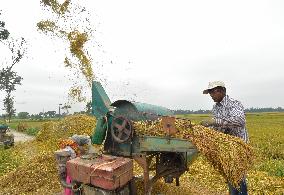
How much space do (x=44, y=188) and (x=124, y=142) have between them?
148 inches

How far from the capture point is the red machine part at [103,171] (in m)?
5.27

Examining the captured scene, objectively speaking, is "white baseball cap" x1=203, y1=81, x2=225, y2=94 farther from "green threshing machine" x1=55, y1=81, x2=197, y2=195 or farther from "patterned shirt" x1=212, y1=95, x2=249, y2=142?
"green threshing machine" x1=55, y1=81, x2=197, y2=195

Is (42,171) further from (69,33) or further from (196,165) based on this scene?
(196,165)

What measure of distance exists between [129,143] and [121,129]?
0.85ft

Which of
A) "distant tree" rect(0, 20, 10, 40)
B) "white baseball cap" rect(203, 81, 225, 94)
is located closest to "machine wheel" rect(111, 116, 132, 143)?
"white baseball cap" rect(203, 81, 225, 94)

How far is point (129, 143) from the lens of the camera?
596 cm

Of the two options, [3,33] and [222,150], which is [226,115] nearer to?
[222,150]

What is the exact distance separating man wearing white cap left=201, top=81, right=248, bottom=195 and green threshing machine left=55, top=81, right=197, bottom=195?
63 centimetres

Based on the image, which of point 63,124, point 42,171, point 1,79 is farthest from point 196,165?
point 1,79

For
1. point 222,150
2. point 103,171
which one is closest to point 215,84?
point 222,150

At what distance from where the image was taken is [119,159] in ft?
19.1

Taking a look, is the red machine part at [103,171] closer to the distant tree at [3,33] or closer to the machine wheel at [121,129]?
the machine wheel at [121,129]

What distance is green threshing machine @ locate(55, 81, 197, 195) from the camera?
5.73 metres

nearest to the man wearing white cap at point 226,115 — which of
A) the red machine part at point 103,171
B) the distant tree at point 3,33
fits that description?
the red machine part at point 103,171
